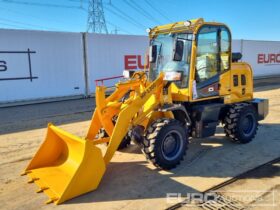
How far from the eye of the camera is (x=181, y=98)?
5.53m

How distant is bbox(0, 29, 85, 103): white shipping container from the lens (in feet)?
39.2

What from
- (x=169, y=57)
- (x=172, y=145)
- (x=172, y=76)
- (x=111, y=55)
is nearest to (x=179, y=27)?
(x=169, y=57)

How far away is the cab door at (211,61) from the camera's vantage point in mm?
5500

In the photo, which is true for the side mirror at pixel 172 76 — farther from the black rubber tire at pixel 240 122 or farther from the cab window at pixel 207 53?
the black rubber tire at pixel 240 122

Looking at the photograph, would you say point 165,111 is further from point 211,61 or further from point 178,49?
point 211,61

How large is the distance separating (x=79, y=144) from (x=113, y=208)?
113 centimetres

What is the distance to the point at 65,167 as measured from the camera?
15.1ft

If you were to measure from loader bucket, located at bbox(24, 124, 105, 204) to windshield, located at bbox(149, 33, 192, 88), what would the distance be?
7.38 feet

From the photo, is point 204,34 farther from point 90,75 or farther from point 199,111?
point 90,75

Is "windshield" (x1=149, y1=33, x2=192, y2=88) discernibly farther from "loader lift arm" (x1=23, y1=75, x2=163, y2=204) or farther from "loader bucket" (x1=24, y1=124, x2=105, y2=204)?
"loader bucket" (x1=24, y1=124, x2=105, y2=204)

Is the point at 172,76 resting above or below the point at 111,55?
below

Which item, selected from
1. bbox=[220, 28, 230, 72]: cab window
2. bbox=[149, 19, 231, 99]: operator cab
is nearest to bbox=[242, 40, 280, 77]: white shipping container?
bbox=[220, 28, 230, 72]: cab window

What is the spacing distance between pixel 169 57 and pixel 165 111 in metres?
1.27

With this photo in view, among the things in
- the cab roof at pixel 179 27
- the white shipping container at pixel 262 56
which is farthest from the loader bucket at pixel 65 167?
the white shipping container at pixel 262 56
